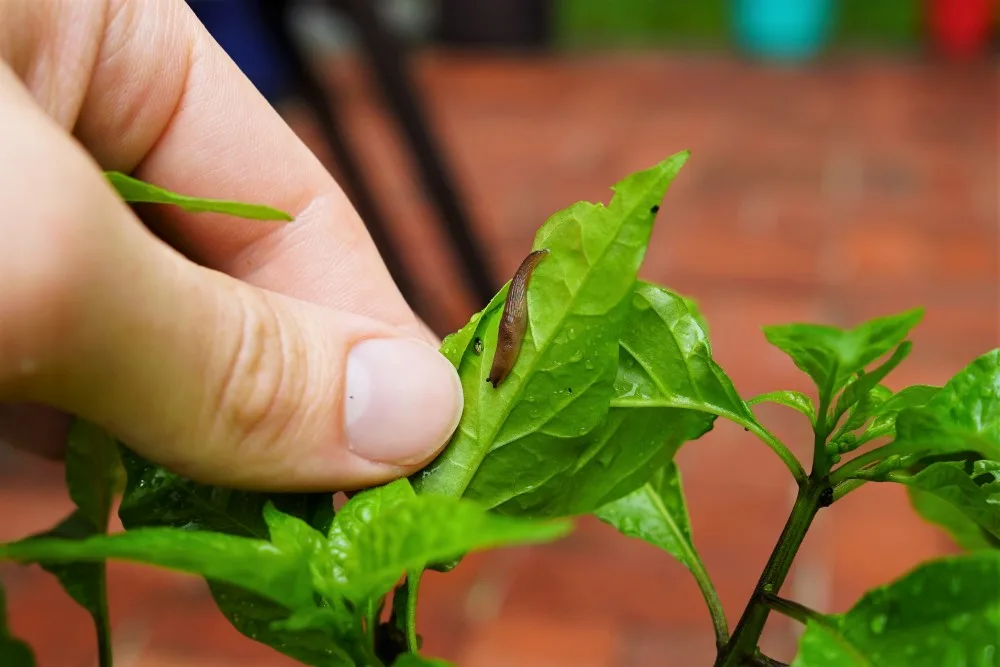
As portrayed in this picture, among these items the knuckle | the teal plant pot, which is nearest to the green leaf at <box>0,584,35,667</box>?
the knuckle

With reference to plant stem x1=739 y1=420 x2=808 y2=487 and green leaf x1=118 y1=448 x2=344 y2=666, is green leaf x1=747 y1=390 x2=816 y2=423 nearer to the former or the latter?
plant stem x1=739 y1=420 x2=808 y2=487

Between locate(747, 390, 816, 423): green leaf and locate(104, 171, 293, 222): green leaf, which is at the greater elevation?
locate(104, 171, 293, 222): green leaf

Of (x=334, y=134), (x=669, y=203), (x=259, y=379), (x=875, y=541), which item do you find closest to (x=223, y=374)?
(x=259, y=379)

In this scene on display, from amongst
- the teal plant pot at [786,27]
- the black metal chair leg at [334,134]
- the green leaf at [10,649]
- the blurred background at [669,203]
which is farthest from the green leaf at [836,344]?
the teal plant pot at [786,27]

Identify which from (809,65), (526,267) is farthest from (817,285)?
(526,267)

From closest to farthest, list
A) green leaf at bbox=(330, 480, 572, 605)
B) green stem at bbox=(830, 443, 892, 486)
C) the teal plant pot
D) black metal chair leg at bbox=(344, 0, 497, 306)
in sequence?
green leaf at bbox=(330, 480, 572, 605) → green stem at bbox=(830, 443, 892, 486) → black metal chair leg at bbox=(344, 0, 497, 306) → the teal plant pot

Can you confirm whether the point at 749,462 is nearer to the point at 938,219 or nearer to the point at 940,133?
the point at 938,219

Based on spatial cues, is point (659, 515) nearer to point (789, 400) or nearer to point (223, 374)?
point (789, 400)
